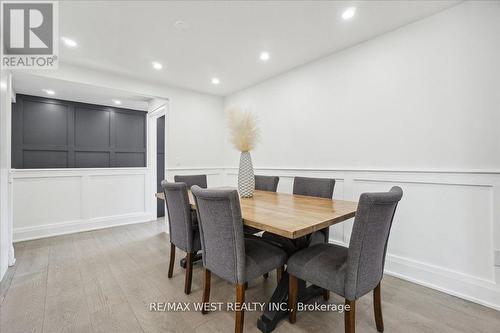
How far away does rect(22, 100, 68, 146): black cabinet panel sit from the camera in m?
3.62

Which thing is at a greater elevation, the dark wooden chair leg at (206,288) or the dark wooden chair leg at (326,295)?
the dark wooden chair leg at (206,288)

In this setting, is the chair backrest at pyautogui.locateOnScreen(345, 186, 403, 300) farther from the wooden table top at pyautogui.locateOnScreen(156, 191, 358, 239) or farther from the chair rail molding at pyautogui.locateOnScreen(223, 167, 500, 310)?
the chair rail molding at pyautogui.locateOnScreen(223, 167, 500, 310)

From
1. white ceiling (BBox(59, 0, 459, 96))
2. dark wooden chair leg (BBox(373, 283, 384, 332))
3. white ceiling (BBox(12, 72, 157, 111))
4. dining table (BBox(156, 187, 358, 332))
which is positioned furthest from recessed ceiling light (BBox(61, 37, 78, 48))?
dark wooden chair leg (BBox(373, 283, 384, 332))

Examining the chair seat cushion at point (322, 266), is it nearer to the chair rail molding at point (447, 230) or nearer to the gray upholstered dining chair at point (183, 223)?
the gray upholstered dining chair at point (183, 223)

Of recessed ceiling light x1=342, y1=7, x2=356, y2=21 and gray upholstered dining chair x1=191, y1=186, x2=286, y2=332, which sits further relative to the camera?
recessed ceiling light x1=342, y1=7, x2=356, y2=21

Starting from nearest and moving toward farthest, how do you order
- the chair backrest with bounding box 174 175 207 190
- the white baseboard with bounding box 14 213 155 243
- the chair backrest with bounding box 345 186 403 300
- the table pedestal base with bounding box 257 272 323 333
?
the chair backrest with bounding box 345 186 403 300 < the table pedestal base with bounding box 257 272 323 333 < the chair backrest with bounding box 174 175 207 190 < the white baseboard with bounding box 14 213 155 243

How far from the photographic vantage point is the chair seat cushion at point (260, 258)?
1.44 m

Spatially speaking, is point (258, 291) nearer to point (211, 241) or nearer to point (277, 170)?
point (211, 241)

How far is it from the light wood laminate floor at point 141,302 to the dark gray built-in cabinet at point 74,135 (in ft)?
5.82

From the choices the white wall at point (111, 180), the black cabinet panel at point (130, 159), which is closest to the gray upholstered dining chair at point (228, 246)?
the white wall at point (111, 180)

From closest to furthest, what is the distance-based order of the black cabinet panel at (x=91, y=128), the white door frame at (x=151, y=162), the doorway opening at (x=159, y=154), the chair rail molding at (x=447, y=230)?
the chair rail molding at (x=447, y=230) < the black cabinet panel at (x=91, y=128) < the white door frame at (x=151, y=162) < the doorway opening at (x=159, y=154)

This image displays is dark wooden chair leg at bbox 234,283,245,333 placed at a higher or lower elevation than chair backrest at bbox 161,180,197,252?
lower

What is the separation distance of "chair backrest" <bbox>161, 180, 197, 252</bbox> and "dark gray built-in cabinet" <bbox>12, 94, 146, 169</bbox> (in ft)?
9.95

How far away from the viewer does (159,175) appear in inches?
182
